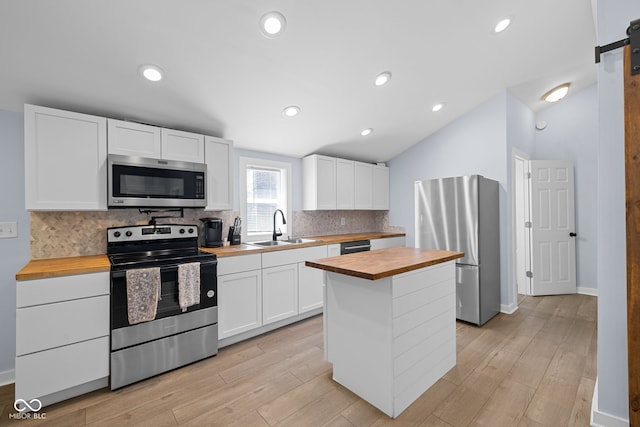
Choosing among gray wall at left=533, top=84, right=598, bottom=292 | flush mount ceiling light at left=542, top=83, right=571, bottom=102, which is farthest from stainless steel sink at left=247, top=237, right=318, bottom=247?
gray wall at left=533, top=84, right=598, bottom=292

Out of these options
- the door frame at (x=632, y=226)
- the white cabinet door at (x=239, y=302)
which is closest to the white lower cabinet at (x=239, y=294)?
the white cabinet door at (x=239, y=302)

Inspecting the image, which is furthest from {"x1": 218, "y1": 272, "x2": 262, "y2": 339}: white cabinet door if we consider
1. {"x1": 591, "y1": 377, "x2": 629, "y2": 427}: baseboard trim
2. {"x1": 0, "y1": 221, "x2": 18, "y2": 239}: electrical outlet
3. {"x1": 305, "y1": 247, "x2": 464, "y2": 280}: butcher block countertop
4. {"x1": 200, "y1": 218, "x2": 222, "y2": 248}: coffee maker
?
{"x1": 591, "y1": 377, "x2": 629, "y2": 427}: baseboard trim

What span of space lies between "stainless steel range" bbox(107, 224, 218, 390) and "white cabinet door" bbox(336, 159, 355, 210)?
87.2 inches

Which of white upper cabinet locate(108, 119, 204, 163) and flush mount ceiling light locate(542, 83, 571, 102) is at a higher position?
flush mount ceiling light locate(542, 83, 571, 102)

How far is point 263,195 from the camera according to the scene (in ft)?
12.3

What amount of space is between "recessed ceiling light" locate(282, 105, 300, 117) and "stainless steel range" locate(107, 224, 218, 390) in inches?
62.0

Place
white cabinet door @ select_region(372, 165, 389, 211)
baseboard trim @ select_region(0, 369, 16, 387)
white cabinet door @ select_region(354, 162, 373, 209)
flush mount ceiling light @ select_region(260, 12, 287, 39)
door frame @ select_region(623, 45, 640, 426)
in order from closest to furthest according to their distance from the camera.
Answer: door frame @ select_region(623, 45, 640, 426) → flush mount ceiling light @ select_region(260, 12, 287, 39) → baseboard trim @ select_region(0, 369, 16, 387) → white cabinet door @ select_region(354, 162, 373, 209) → white cabinet door @ select_region(372, 165, 389, 211)

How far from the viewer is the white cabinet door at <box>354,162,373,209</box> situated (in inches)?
176

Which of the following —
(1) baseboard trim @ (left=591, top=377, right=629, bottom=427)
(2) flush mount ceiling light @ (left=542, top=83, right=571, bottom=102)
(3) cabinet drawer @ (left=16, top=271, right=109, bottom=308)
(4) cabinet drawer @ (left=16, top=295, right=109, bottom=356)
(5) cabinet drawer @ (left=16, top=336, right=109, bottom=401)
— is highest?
(2) flush mount ceiling light @ (left=542, top=83, right=571, bottom=102)

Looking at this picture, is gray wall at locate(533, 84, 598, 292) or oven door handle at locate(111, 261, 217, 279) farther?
gray wall at locate(533, 84, 598, 292)

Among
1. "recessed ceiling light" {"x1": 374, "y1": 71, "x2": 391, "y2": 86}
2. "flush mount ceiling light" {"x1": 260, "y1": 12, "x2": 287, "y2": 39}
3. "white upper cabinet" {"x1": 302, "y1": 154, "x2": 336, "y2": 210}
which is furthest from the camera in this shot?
"white upper cabinet" {"x1": 302, "y1": 154, "x2": 336, "y2": 210}

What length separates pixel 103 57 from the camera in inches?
77.2

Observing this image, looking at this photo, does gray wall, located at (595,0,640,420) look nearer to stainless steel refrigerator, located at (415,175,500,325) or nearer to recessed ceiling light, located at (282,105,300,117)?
stainless steel refrigerator, located at (415,175,500,325)

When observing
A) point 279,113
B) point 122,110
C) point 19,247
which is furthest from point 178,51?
point 19,247
